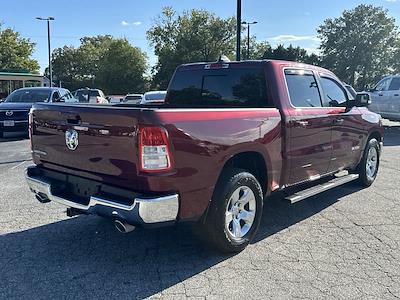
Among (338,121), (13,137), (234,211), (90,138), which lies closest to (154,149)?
(90,138)

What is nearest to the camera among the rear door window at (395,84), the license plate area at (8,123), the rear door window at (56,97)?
the license plate area at (8,123)

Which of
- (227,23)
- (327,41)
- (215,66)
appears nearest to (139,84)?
(227,23)

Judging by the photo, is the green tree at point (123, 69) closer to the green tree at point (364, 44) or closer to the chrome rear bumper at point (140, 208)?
the green tree at point (364, 44)

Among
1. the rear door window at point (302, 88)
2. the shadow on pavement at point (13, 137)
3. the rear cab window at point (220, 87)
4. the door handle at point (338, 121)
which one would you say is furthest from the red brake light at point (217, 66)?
the shadow on pavement at point (13, 137)

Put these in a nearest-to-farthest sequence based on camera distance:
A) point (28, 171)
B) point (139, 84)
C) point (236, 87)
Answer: point (28, 171) < point (236, 87) < point (139, 84)

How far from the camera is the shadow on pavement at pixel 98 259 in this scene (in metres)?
3.51

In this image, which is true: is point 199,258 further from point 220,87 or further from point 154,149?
point 220,87

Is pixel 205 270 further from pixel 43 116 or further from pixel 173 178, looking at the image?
pixel 43 116

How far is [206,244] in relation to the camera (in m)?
4.18

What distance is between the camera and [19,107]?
13359mm

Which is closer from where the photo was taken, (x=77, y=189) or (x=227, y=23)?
(x=77, y=189)

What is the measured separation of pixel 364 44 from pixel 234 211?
165 ft

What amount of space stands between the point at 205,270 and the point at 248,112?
1.56m

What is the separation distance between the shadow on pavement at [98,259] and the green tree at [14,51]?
4952cm
